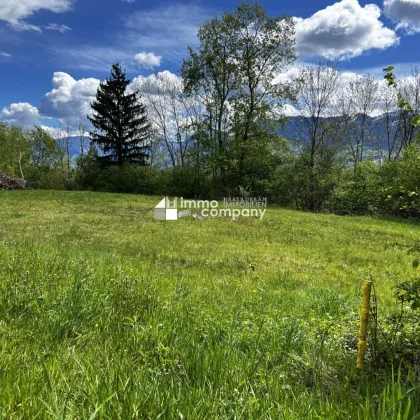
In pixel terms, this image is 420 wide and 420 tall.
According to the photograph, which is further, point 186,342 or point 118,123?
point 118,123

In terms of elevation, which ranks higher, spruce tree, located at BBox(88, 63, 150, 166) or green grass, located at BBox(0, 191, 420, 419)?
spruce tree, located at BBox(88, 63, 150, 166)

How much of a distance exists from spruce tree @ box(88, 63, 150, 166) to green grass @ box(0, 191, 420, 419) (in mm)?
29178

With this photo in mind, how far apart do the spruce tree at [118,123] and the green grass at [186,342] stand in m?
29.2

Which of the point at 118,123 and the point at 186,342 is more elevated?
the point at 118,123

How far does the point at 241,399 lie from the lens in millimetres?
1823

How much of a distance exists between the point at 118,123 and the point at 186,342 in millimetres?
34426

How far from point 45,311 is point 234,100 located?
89.2 ft

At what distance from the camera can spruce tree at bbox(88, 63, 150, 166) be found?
34000 millimetres

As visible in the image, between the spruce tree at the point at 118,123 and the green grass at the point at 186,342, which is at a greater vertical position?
the spruce tree at the point at 118,123

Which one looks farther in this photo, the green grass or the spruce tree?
the spruce tree

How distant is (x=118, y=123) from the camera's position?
34188 mm

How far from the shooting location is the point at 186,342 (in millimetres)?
2639

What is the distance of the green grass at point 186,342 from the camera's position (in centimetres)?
174

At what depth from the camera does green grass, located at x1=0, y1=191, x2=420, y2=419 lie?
5.72 ft
